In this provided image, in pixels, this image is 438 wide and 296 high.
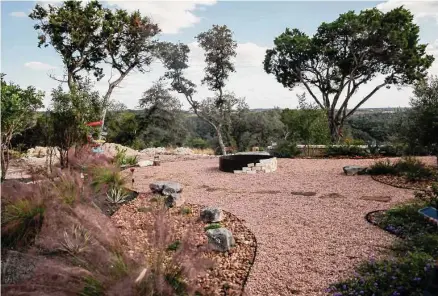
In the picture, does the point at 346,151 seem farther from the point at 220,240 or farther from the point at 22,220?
the point at 22,220

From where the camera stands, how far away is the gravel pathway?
364cm

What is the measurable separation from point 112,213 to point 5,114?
2.93m

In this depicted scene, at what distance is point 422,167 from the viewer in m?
8.15

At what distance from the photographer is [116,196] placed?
237 inches

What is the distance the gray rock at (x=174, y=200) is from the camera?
611cm

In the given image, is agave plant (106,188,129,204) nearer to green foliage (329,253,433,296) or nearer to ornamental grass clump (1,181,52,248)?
ornamental grass clump (1,181,52,248)

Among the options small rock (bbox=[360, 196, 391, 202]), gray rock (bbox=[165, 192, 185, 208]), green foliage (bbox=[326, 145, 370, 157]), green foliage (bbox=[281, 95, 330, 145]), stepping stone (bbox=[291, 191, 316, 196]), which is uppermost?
green foliage (bbox=[281, 95, 330, 145])

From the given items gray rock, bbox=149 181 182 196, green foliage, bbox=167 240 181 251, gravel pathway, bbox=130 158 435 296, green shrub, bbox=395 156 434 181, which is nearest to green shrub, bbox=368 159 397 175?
green shrub, bbox=395 156 434 181

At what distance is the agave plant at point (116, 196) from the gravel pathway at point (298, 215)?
124 centimetres

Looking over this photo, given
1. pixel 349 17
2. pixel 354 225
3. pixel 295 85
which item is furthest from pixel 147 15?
pixel 354 225

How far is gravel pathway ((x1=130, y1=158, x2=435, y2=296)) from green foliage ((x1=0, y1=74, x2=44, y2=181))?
2.74 m

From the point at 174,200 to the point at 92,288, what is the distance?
377 cm

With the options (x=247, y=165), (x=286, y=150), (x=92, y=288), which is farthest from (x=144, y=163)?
(x=92, y=288)

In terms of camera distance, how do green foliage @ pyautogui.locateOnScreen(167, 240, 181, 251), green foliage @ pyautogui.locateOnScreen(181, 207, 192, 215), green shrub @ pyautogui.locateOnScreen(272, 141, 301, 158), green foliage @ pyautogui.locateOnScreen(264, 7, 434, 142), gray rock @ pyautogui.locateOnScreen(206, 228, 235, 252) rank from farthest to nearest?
1. green foliage @ pyautogui.locateOnScreen(264, 7, 434, 142)
2. green shrub @ pyautogui.locateOnScreen(272, 141, 301, 158)
3. green foliage @ pyautogui.locateOnScreen(181, 207, 192, 215)
4. gray rock @ pyautogui.locateOnScreen(206, 228, 235, 252)
5. green foliage @ pyautogui.locateOnScreen(167, 240, 181, 251)
